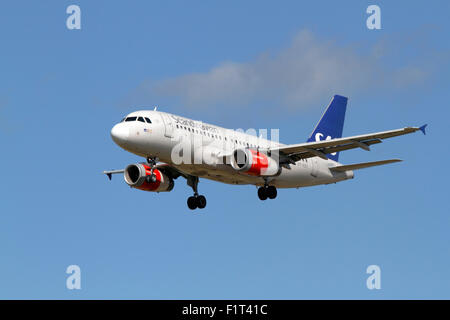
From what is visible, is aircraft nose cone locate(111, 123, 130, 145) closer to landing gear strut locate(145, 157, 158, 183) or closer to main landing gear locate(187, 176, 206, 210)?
landing gear strut locate(145, 157, 158, 183)

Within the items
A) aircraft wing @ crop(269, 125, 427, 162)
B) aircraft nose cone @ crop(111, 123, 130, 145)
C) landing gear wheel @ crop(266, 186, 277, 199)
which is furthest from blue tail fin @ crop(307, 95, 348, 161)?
aircraft nose cone @ crop(111, 123, 130, 145)

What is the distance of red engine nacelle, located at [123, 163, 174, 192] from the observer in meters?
59.7

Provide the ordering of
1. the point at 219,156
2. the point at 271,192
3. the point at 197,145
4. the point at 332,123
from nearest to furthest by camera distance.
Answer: the point at 197,145 < the point at 219,156 < the point at 271,192 < the point at 332,123

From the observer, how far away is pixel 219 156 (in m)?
57.2

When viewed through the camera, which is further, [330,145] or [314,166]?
[314,166]

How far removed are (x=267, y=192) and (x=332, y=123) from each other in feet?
43.5

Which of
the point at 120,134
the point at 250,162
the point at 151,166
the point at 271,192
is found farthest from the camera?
the point at 271,192

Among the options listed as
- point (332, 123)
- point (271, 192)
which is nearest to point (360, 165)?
point (271, 192)

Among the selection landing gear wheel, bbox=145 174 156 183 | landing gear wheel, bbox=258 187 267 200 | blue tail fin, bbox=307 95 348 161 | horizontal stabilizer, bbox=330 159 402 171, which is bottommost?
landing gear wheel, bbox=258 187 267 200

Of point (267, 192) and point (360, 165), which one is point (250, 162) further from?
point (360, 165)

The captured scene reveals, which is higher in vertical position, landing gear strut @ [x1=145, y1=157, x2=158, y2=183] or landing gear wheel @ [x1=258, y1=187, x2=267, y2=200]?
landing gear strut @ [x1=145, y1=157, x2=158, y2=183]

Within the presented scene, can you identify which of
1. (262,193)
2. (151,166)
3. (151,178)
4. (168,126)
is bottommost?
(262,193)

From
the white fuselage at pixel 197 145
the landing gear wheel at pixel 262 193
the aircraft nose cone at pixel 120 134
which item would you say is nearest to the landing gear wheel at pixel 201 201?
the white fuselage at pixel 197 145

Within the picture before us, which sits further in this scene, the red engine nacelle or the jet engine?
the red engine nacelle
